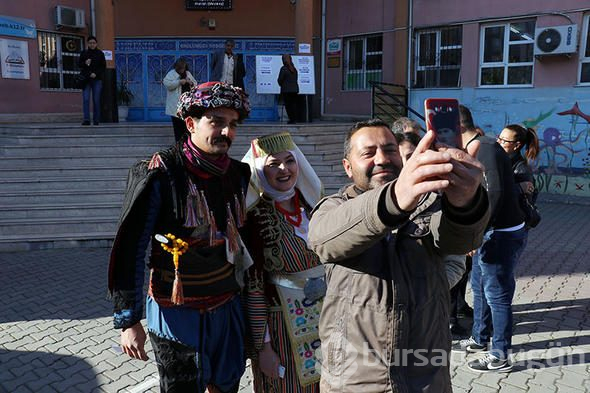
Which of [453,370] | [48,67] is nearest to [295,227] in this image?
[453,370]

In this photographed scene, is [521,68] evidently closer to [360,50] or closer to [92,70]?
[360,50]

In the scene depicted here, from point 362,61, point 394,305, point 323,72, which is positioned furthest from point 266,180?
point 323,72

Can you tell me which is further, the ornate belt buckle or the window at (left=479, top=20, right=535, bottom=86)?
the window at (left=479, top=20, right=535, bottom=86)

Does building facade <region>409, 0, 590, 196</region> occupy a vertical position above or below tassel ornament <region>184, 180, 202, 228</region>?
above

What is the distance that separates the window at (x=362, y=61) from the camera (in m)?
16.0

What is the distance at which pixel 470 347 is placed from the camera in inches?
169

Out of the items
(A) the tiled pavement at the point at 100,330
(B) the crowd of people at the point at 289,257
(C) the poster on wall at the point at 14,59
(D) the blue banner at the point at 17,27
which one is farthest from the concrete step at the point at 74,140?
(B) the crowd of people at the point at 289,257

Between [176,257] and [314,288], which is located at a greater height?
[176,257]

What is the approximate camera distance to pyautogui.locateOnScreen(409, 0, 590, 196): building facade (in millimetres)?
12062

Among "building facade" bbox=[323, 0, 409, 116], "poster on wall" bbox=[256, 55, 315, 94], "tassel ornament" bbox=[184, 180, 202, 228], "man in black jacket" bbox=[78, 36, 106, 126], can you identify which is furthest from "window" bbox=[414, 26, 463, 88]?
"tassel ornament" bbox=[184, 180, 202, 228]

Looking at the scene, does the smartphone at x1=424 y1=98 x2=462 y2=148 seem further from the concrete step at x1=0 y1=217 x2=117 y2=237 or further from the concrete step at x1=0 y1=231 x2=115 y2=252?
the concrete step at x1=0 y1=217 x2=117 y2=237

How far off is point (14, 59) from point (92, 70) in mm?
3460

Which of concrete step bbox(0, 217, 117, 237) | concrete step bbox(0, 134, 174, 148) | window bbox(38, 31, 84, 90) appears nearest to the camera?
concrete step bbox(0, 217, 117, 237)

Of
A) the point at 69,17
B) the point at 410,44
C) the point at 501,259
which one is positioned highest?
the point at 69,17
